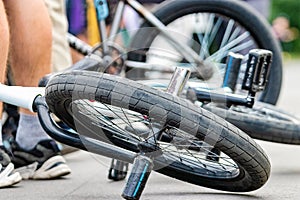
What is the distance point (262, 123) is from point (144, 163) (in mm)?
1108

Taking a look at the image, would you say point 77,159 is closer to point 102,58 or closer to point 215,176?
point 102,58

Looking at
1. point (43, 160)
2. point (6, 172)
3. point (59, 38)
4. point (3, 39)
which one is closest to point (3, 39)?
point (3, 39)

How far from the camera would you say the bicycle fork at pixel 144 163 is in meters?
3.27

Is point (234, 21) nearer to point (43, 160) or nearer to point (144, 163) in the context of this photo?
point (43, 160)

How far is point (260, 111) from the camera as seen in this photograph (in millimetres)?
4555

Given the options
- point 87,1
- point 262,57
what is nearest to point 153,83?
point 262,57

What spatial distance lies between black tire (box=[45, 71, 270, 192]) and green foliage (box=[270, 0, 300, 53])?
2346 centimetres

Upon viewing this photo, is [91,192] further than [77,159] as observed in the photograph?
No

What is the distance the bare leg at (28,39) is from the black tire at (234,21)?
0.85 metres

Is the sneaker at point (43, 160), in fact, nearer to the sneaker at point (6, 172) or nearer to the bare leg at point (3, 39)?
the sneaker at point (6, 172)

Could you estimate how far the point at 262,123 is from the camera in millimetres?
4301

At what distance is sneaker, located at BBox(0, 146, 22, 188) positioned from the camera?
12.7ft

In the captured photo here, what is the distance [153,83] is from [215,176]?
0.83 meters

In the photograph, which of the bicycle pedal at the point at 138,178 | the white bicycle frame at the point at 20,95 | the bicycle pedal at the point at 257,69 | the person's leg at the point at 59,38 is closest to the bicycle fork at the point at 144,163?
the bicycle pedal at the point at 138,178
